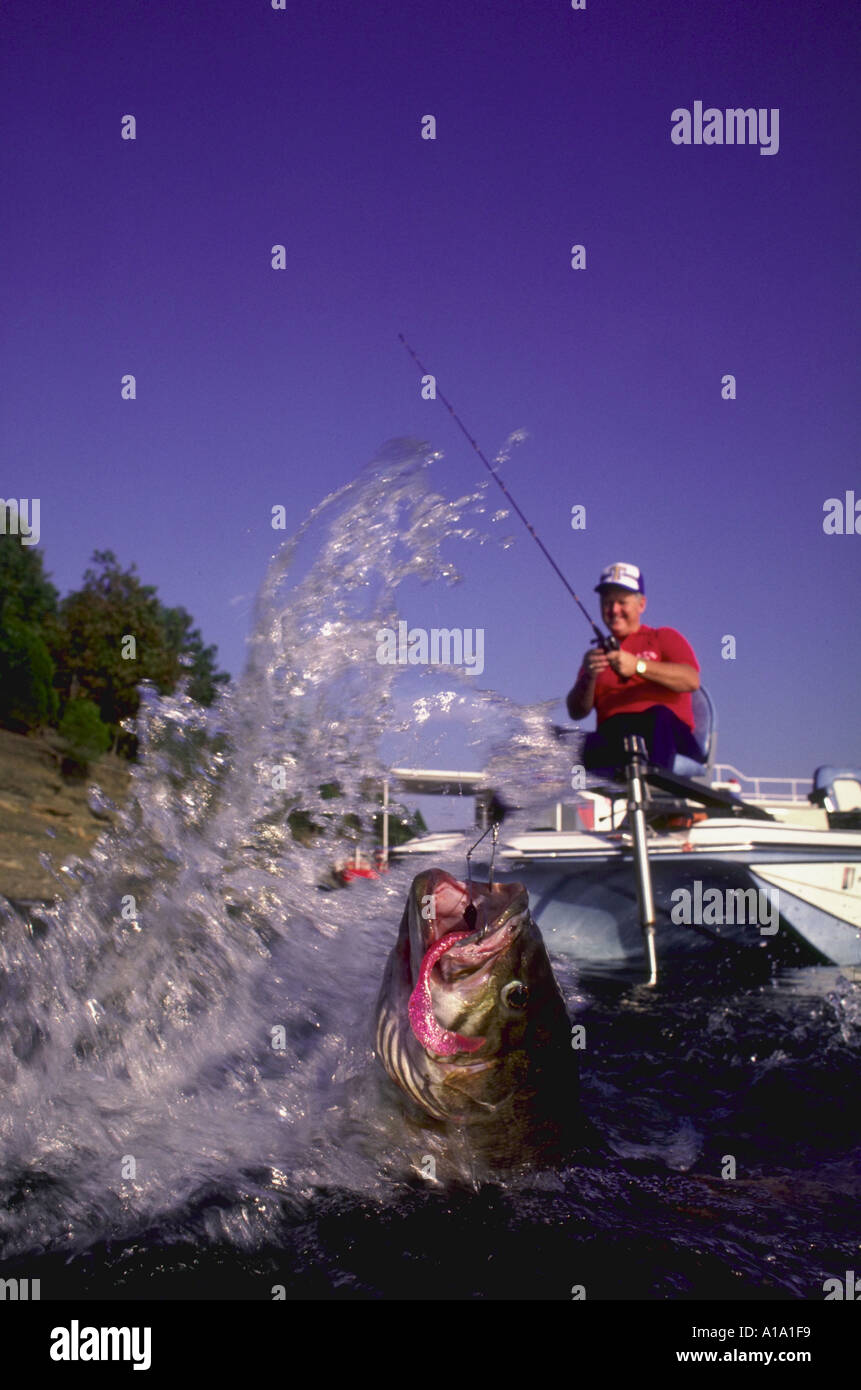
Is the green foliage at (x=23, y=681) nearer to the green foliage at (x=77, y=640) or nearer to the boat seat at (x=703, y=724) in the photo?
the green foliage at (x=77, y=640)

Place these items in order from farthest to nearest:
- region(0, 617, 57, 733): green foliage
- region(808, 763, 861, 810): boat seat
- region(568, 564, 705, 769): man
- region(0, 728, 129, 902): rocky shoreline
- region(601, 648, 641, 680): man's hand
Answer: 1. region(0, 617, 57, 733): green foliage
2. region(0, 728, 129, 902): rocky shoreline
3. region(808, 763, 861, 810): boat seat
4. region(568, 564, 705, 769): man
5. region(601, 648, 641, 680): man's hand

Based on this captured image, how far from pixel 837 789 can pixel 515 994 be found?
7.49 meters

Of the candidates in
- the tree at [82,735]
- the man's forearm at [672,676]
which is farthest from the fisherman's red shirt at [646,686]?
the tree at [82,735]

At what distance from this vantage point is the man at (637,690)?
Result: 5.46 metres

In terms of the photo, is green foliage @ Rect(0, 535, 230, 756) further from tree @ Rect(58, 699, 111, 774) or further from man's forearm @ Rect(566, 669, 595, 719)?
man's forearm @ Rect(566, 669, 595, 719)

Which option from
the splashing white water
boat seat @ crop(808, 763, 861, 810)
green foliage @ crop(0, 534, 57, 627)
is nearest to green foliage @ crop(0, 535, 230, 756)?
green foliage @ crop(0, 534, 57, 627)

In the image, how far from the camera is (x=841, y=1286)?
6.05 feet

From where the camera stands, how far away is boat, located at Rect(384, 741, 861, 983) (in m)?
5.27

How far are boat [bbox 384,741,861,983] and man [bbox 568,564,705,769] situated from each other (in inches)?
10.3

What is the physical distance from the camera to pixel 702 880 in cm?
554

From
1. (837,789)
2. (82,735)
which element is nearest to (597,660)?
(837,789)

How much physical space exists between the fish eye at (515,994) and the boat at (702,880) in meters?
3.03
